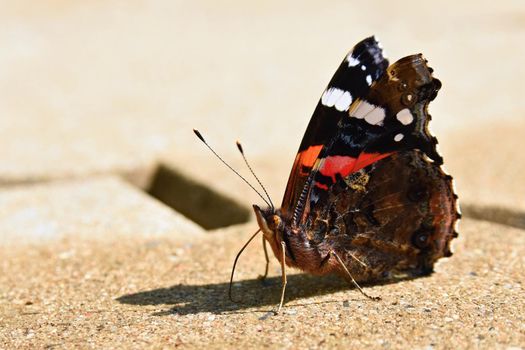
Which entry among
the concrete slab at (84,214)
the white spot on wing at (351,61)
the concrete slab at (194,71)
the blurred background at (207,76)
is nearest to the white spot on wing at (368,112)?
the white spot on wing at (351,61)

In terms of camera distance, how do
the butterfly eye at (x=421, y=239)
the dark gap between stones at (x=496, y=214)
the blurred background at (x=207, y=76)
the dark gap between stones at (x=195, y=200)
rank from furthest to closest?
the blurred background at (x=207, y=76)
the dark gap between stones at (x=195, y=200)
the dark gap between stones at (x=496, y=214)
the butterfly eye at (x=421, y=239)

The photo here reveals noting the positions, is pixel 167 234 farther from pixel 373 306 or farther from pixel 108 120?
pixel 108 120

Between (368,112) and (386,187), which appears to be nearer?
(368,112)

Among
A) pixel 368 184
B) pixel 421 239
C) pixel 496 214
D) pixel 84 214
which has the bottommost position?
pixel 84 214

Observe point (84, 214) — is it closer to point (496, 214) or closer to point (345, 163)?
point (345, 163)

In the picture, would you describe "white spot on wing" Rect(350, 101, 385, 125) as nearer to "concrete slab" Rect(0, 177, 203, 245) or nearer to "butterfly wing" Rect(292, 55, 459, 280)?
"butterfly wing" Rect(292, 55, 459, 280)

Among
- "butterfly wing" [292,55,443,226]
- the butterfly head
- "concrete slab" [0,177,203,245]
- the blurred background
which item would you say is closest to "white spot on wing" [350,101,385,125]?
"butterfly wing" [292,55,443,226]

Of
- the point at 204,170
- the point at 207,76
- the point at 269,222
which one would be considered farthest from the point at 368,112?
the point at 207,76

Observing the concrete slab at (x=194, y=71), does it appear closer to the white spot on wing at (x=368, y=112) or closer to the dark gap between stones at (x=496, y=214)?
the dark gap between stones at (x=496, y=214)
